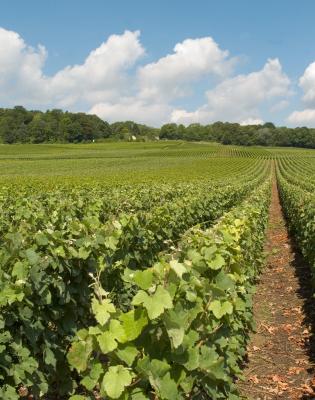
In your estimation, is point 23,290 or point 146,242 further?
point 146,242

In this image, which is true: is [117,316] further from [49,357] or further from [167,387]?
[49,357]

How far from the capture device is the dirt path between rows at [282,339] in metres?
5.72

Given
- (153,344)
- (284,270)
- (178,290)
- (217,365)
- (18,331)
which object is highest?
(178,290)

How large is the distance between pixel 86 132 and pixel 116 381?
173 meters

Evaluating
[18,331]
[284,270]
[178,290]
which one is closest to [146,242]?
[18,331]

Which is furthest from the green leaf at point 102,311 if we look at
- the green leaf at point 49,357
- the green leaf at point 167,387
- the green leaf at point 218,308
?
the green leaf at point 49,357

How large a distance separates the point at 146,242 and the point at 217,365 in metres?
4.45

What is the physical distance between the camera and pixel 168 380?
263 cm

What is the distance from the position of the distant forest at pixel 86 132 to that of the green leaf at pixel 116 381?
166 meters

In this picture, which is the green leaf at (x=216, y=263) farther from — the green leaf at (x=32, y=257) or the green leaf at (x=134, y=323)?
the green leaf at (x=32, y=257)

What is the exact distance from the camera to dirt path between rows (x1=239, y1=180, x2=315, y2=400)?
18.8ft

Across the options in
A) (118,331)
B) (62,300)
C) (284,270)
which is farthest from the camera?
(284,270)

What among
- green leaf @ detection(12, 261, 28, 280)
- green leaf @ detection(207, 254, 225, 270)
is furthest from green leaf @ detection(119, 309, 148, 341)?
green leaf @ detection(12, 261, 28, 280)

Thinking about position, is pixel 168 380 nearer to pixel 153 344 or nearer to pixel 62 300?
pixel 153 344
